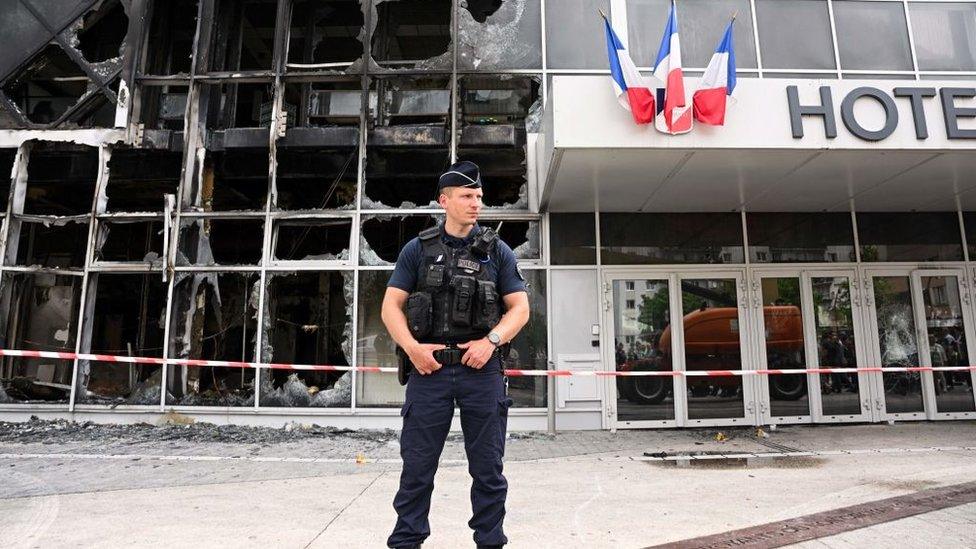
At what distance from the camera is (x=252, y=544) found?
3.09 meters

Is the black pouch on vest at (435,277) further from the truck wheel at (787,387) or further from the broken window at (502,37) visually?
the truck wheel at (787,387)

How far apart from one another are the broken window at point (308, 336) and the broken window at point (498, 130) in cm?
260

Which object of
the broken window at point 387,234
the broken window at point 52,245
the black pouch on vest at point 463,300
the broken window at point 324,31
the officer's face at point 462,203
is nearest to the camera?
the black pouch on vest at point 463,300

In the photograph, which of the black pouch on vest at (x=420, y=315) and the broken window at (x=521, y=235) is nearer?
the black pouch on vest at (x=420, y=315)

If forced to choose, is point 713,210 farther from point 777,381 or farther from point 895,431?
point 895,431

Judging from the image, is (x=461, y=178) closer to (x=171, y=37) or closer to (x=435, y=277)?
→ (x=435, y=277)

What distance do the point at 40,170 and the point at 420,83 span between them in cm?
620

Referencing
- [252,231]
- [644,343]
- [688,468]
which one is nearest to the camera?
[688,468]

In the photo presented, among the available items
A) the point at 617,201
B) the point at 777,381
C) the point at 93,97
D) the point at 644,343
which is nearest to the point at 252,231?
the point at 93,97

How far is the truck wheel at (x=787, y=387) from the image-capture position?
314 inches

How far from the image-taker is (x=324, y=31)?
935cm

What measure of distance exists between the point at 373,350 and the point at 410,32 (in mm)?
5214

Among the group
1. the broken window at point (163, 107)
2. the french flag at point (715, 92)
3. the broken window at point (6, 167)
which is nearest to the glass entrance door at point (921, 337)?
the french flag at point (715, 92)

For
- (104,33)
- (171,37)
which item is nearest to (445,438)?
(171,37)
